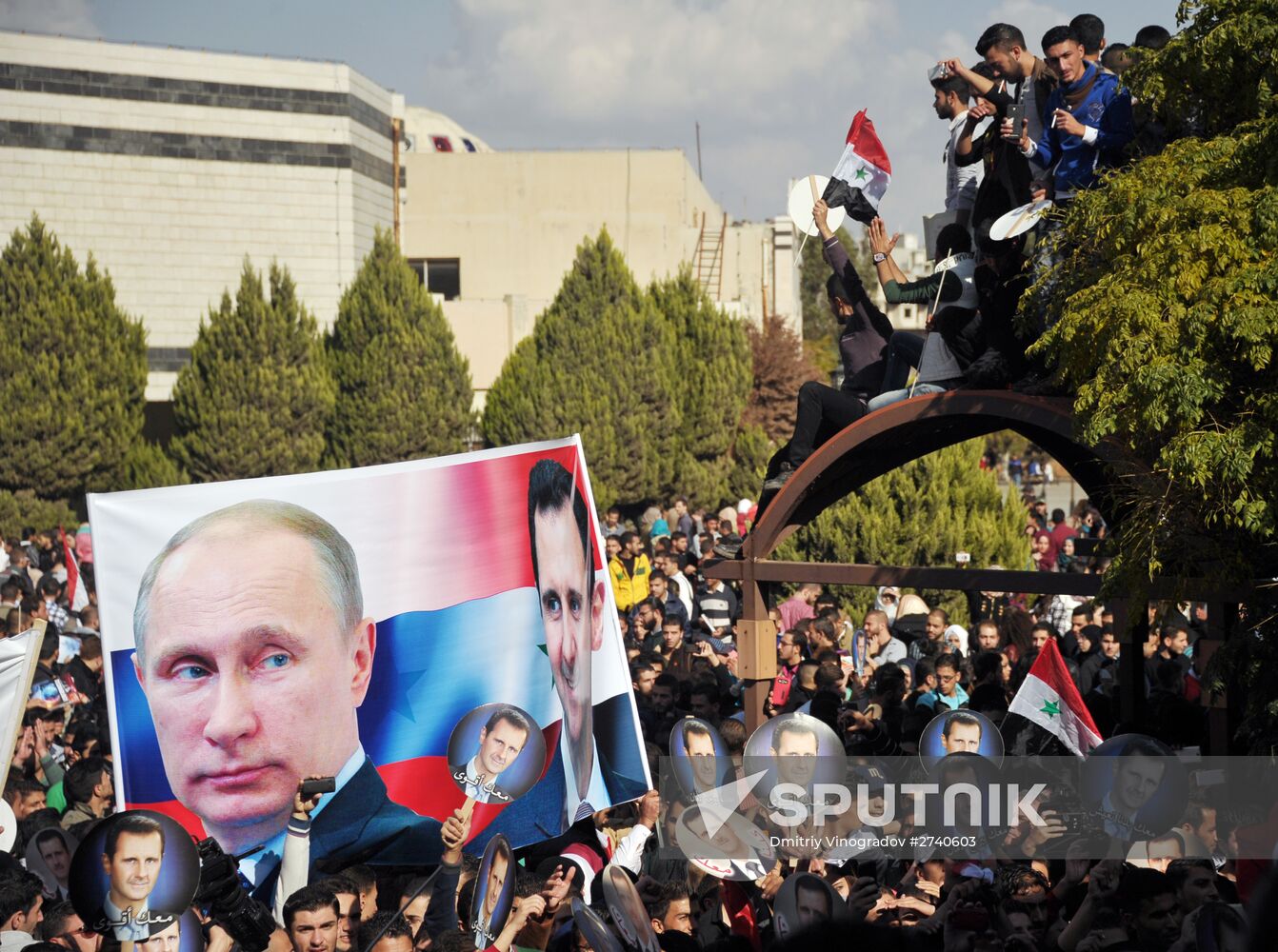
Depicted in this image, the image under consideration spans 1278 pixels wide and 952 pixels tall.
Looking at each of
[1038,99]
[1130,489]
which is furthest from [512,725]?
[1038,99]

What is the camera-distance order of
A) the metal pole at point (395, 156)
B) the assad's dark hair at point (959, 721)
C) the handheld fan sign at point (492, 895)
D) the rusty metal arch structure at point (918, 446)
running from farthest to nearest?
the metal pole at point (395, 156), the rusty metal arch structure at point (918, 446), the assad's dark hair at point (959, 721), the handheld fan sign at point (492, 895)

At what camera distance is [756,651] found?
917cm

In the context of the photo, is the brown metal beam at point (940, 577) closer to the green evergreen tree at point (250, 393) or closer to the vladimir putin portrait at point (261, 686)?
the vladimir putin portrait at point (261, 686)

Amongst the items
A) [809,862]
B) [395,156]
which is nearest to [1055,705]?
[809,862]

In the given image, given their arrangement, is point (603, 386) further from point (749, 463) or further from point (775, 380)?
point (775, 380)

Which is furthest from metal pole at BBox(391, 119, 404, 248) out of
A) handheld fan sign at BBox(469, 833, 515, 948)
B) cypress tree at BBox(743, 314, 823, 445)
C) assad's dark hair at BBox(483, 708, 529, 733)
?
handheld fan sign at BBox(469, 833, 515, 948)

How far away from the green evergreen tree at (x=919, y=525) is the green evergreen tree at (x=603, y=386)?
16.4m

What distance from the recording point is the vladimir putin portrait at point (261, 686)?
6953 millimetres

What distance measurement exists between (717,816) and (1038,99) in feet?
13.8

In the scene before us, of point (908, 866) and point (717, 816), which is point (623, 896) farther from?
point (908, 866)

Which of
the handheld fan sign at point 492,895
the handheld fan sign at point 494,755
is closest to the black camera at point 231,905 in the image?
the handheld fan sign at point 492,895

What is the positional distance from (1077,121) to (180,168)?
39349 mm

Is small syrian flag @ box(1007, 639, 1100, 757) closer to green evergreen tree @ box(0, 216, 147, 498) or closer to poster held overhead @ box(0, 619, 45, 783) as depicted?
poster held overhead @ box(0, 619, 45, 783)

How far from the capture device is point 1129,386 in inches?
246
